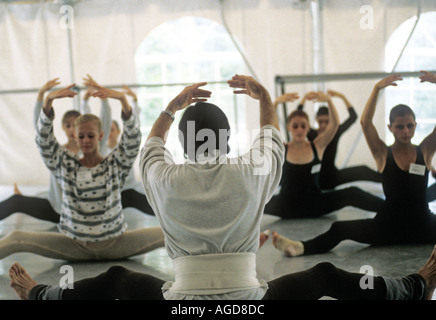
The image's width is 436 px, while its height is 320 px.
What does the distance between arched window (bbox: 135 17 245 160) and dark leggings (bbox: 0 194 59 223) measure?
3.30 m

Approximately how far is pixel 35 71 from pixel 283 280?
4985 millimetres

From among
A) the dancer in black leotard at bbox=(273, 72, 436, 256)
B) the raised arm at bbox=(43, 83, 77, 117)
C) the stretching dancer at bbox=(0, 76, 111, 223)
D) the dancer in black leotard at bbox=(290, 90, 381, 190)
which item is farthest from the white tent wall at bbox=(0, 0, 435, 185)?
the raised arm at bbox=(43, 83, 77, 117)

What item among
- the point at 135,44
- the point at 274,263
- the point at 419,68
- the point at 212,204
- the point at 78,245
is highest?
the point at 135,44

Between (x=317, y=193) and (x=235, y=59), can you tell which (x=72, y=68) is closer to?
(x=235, y=59)

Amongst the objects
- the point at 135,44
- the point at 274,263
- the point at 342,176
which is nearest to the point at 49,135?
the point at 274,263

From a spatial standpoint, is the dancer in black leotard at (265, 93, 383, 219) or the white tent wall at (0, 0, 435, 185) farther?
the white tent wall at (0, 0, 435, 185)

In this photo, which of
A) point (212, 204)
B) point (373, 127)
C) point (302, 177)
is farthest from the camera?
point (302, 177)

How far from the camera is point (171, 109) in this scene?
1.53 metres

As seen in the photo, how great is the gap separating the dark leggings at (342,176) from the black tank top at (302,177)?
0.81 feet

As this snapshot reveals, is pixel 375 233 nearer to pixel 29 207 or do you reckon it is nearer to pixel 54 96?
pixel 54 96

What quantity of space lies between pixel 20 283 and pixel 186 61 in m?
5.08

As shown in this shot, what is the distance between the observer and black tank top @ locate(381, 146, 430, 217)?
8.20 feet

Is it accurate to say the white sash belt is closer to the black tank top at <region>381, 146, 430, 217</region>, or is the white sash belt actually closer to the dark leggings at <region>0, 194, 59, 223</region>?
the black tank top at <region>381, 146, 430, 217</region>

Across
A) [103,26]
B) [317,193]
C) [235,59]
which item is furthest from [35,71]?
[317,193]
